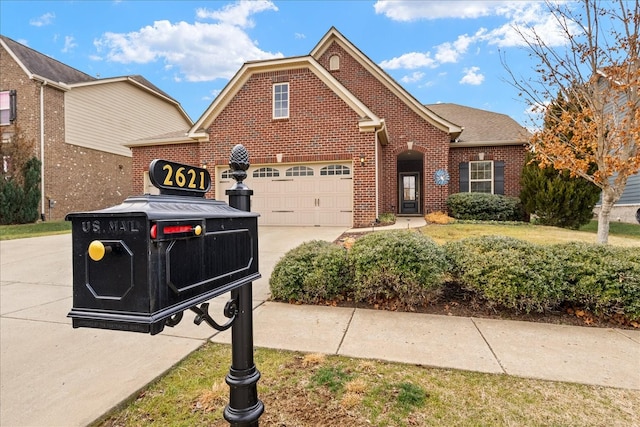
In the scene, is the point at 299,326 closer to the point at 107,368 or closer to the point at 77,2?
the point at 107,368

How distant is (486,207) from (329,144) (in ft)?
21.6

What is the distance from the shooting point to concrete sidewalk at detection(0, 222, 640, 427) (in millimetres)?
2504

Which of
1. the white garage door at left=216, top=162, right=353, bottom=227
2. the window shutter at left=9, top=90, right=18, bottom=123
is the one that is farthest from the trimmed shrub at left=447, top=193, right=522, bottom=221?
the window shutter at left=9, top=90, right=18, bottom=123

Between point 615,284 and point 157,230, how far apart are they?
15.3ft

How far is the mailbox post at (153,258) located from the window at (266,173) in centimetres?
1089

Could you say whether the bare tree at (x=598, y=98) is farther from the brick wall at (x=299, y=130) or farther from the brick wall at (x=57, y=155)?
the brick wall at (x=57, y=155)

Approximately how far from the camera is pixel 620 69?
17.5ft

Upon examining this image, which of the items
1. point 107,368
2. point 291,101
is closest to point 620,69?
point 107,368

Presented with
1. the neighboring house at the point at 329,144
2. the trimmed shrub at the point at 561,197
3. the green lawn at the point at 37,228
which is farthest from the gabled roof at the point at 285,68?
the green lawn at the point at 37,228

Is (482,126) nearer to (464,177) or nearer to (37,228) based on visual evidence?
(464,177)

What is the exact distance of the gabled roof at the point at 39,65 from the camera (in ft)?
51.9

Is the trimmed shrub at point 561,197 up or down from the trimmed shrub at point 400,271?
up

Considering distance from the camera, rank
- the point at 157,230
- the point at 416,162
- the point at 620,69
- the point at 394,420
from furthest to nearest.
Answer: the point at 416,162 → the point at 620,69 → the point at 394,420 → the point at 157,230

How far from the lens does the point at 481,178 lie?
46.8 feet
